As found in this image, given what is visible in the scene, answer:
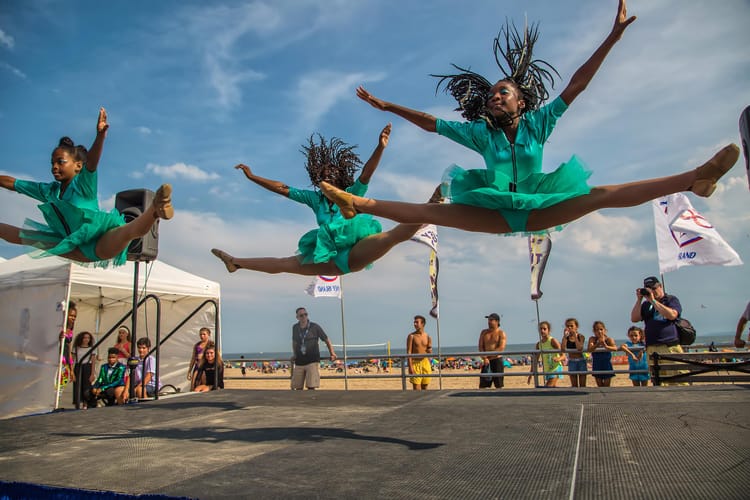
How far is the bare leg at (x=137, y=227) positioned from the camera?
9.99 ft

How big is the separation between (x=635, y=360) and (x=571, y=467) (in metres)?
5.24

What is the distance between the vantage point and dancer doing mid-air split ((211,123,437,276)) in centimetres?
383

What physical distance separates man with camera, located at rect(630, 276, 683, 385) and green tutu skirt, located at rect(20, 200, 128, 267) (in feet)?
15.4

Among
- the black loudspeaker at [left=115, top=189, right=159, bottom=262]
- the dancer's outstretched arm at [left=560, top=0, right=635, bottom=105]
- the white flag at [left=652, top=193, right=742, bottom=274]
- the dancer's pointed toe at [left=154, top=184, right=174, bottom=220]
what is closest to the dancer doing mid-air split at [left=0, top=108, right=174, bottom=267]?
the dancer's pointed toe at [left=154, top=184, right=174, bottom=220]

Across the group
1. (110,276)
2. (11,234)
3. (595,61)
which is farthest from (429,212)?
(110,276)

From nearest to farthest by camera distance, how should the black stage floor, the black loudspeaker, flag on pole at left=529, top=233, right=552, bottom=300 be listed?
the black stage floor → the black loudspeaker → flag on pole at left=529, top=233, right=552, bottom=300

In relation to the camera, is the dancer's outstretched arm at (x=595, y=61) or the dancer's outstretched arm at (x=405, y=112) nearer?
the dancer's outstretched arm at (x=595, y=61)

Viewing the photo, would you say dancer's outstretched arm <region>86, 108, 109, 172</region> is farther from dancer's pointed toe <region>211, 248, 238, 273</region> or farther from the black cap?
the black cap

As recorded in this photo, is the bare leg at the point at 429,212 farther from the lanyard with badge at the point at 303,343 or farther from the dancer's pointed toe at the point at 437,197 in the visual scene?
the lanyard with badge at the point at 303,343

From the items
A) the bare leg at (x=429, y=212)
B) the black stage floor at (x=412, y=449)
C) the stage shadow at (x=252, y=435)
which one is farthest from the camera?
the bare leg at (x=429, y=212)

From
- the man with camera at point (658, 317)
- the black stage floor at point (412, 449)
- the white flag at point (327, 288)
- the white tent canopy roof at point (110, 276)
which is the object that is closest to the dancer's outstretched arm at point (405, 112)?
the black stage floor at point (412, 449)

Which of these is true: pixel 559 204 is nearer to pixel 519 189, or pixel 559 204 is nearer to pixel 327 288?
pixel 519 189

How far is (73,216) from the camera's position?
3.68 metres

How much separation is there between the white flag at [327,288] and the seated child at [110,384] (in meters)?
3.27
